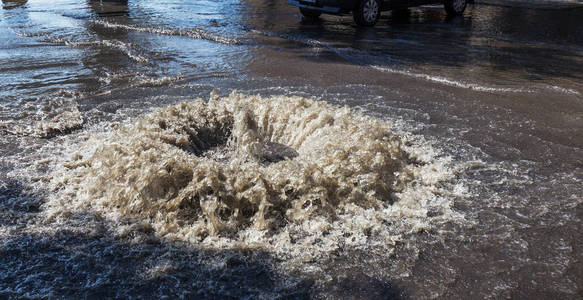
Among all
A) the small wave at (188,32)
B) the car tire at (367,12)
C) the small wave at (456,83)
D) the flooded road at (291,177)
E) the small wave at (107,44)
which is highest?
the car tire at (367,12)

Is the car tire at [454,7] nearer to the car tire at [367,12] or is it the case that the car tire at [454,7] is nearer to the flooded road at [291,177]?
the car tire at [367,12]

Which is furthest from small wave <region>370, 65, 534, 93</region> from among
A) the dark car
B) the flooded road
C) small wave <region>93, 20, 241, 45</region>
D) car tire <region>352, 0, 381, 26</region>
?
car tire <region>352, 0, 381, 26</region>

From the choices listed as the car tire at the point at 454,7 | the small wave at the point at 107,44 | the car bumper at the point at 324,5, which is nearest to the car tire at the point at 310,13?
the car bumper at the point at 324,5

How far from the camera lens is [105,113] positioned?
5762mm

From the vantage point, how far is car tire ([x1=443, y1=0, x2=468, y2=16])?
13898 millimetres

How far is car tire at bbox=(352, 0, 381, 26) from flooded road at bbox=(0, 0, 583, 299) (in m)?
3.79

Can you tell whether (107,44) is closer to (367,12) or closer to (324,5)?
(324,5)

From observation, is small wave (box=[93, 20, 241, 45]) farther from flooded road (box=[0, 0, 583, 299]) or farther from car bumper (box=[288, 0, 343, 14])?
car bumper (box=[288, 0, 343, 14])

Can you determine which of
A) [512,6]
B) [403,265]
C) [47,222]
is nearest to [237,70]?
[47,222]

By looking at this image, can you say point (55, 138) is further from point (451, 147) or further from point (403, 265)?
point (451, 147)

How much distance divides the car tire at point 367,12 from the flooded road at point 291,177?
149 inches

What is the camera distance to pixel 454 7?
1395 cm

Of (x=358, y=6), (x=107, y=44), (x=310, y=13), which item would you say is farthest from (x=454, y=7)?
(x=107, y=44)

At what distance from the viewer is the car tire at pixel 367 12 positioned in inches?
463
